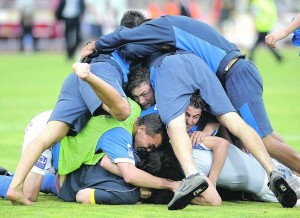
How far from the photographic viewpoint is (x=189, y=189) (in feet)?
27.8

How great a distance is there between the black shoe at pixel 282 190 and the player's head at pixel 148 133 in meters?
1.12

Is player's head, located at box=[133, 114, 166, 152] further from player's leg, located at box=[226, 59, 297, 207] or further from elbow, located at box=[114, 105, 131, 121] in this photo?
player's leg, located at box=[226, 59, 297, 207]

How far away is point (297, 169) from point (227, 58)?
1.32m

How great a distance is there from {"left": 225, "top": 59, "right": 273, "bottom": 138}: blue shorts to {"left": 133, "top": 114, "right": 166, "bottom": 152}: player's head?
103 centimetres

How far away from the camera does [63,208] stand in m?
8.88

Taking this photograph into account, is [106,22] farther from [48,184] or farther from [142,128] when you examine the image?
[142,128]

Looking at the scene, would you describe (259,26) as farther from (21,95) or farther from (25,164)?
(25,164)

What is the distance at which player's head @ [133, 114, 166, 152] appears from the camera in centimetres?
920

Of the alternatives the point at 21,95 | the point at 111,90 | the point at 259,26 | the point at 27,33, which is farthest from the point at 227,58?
the point at 27,33

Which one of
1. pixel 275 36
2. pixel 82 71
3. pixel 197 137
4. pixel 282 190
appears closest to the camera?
pixel 82 71

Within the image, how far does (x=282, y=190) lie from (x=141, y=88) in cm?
181

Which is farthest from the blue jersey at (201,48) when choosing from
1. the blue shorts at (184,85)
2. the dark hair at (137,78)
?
the blue shorts at (184,85)

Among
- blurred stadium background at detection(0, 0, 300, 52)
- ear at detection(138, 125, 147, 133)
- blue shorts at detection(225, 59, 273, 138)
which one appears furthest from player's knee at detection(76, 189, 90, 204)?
blurred stadium background at detection(0, 0, 300, 52)

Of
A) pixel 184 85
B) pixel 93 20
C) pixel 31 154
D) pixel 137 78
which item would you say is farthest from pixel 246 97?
pixel 93 20
